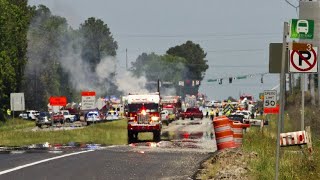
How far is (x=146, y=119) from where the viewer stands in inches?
1542

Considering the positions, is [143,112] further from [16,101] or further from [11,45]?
[11,45]

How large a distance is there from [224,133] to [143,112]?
14934mm

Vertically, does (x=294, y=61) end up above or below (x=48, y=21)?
below

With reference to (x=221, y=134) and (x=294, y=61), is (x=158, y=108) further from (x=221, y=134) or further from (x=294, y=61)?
(x=294, y=61)

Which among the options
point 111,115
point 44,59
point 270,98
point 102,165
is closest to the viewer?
point 102,165

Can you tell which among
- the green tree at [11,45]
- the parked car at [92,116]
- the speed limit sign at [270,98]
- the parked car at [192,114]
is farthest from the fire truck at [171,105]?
the speed limit sign at [270,98]

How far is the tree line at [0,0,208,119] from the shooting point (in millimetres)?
83688

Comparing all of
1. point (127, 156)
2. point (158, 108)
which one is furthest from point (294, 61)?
point (158, 108)

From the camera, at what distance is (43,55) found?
335 feet

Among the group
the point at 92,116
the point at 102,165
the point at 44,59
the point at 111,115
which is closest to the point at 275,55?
the point at 102,165

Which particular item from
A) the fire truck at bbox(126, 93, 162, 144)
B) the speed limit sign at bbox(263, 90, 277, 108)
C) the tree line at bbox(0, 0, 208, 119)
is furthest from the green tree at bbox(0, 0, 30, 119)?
the speed limit sign at bbox(263, 90, 277, 108)

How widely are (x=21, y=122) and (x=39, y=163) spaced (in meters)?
70.7

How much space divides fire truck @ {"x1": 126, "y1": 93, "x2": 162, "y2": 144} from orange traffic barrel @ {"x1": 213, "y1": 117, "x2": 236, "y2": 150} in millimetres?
14341

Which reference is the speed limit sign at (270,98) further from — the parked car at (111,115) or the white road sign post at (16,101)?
the parked car at (111,115)
